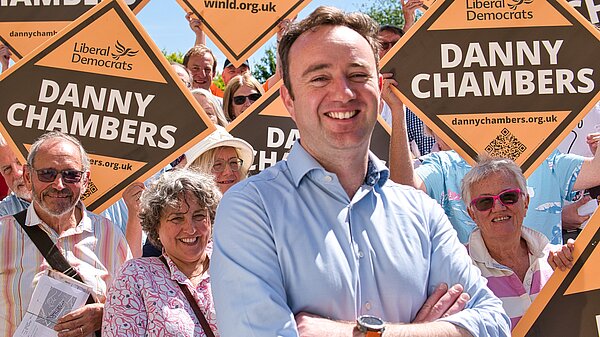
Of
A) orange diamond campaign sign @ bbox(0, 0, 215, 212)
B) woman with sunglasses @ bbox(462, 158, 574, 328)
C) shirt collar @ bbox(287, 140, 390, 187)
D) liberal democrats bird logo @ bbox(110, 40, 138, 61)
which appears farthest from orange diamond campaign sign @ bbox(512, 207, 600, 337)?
liberal democrats bird logo @ bbox(110, 40, 138, 61)

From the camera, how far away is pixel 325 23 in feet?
7.26

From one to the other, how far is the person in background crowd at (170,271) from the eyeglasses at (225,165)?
0.82 metres

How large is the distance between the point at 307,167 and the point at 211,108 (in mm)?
3048

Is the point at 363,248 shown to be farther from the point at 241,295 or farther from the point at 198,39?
the point at 198,39

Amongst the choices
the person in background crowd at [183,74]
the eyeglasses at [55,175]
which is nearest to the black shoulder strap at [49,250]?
the eyeglasses at [55,175]

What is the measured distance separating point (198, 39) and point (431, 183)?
293 centimetres

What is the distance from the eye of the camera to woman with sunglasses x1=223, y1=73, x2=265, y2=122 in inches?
222

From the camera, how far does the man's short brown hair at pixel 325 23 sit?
2.22 m

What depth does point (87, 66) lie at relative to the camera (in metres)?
4.40

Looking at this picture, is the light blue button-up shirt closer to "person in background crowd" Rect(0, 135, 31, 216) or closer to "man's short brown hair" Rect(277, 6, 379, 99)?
"man's short brown hair" Rect(277, 6, 379, 99)

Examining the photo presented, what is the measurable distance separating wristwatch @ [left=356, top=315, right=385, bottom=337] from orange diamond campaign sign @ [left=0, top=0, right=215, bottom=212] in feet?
8.05

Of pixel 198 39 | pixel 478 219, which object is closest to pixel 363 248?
pixel 478 219

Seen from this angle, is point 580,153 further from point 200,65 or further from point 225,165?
point 200,65

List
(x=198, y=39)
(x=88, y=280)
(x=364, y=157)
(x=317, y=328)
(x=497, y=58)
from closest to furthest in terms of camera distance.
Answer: (x=317, y=328) → (x=364, y=157) → (x=88, y=280) → (x=497, y=58) → (x=198, y=39)
